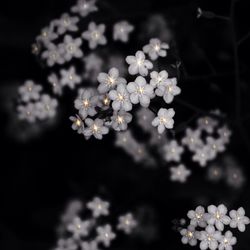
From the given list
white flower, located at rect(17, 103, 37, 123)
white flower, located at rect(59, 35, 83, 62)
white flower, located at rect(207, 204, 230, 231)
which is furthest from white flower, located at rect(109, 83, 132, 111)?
white flower, located at rect(17, 103, 37, 123)

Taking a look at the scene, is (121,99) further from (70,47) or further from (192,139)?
(192,139)

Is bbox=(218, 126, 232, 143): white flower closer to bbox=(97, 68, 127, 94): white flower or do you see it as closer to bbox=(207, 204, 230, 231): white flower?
bbox=(207, 204, 230, 231): white flower

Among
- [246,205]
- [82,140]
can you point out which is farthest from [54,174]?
[246,205]

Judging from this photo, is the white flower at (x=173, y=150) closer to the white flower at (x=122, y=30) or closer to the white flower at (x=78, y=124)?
the white flower at (x=122, y=30)

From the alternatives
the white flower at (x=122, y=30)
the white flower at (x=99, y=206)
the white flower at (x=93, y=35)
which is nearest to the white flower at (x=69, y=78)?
the white flower at (x=93, y=35)

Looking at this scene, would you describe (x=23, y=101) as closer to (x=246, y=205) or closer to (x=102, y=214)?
(x=102, y=214)
